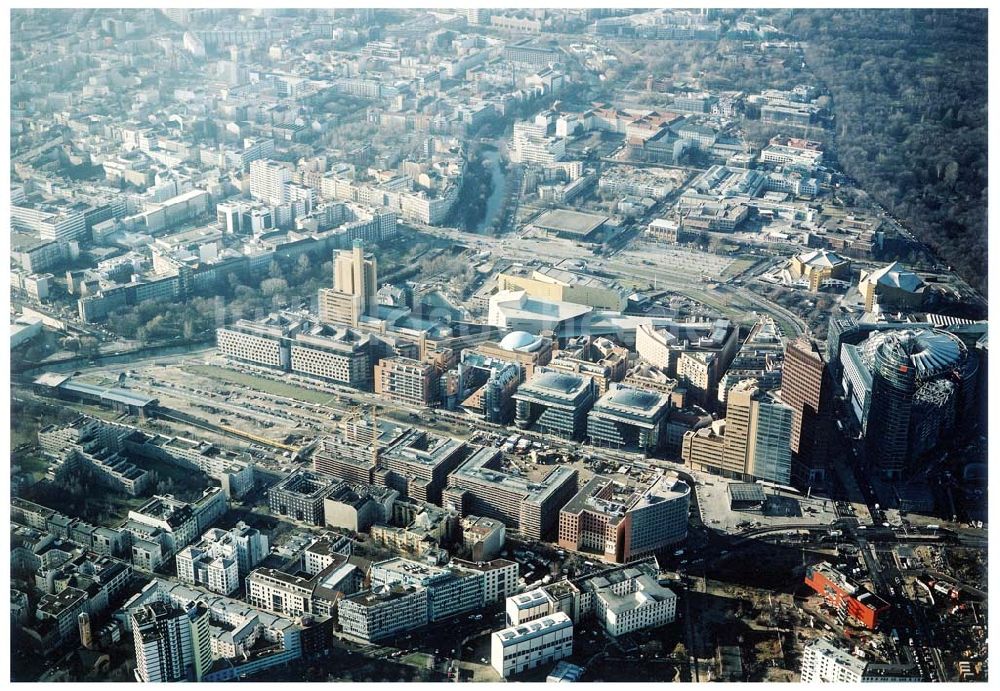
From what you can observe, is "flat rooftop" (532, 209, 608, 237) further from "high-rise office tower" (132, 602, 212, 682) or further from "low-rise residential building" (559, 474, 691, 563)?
"high-rise office tower" (132, 602, 212, 682)

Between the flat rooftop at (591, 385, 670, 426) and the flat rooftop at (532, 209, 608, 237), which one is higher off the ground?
the flat rooftop at (532, 209, 608, 237)

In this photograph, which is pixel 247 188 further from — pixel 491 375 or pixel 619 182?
pixel 491 375

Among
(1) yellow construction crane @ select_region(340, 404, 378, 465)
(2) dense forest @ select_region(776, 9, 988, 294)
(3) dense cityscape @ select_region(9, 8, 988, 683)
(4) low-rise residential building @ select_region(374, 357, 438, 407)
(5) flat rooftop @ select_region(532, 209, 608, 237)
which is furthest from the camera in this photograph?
(5) flat rooftop @ select_region(532, 209, 608, 237)

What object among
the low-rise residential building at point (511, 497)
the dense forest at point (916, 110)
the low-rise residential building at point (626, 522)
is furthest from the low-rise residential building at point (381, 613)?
the dense forest at point (916, 110)

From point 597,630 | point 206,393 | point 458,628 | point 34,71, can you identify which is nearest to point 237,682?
point 458,628

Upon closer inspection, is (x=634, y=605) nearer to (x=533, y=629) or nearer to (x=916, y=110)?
(x=533, y=629)

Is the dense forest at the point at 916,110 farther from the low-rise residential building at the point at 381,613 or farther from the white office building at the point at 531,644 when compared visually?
the low-rise residential building at the point at 381,613

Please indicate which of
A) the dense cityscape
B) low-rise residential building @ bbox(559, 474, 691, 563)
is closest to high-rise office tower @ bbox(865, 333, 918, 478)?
the dense cityscape

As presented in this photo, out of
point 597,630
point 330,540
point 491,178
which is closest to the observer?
point 597,630
